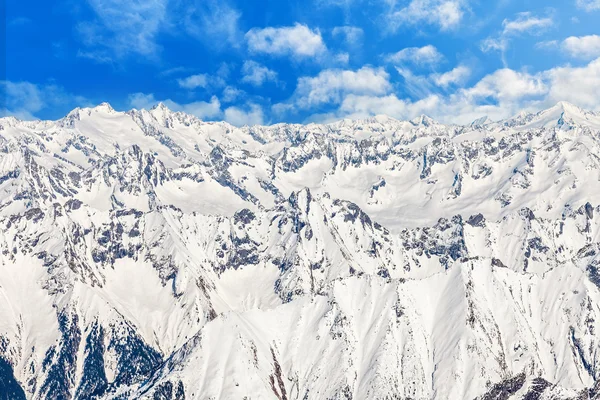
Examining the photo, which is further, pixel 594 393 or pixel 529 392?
pixel 529 392

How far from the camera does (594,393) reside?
173500mm

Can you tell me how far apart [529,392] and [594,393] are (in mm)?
22186

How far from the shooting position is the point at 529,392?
19250cm
